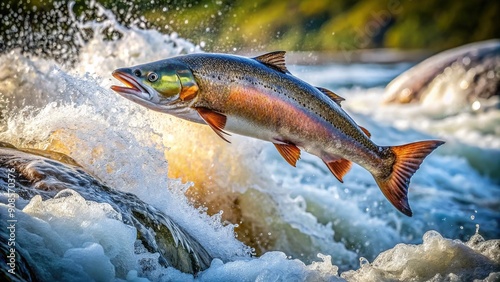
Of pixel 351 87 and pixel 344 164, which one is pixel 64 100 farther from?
pixel 351 87

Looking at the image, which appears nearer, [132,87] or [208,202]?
[132,87]

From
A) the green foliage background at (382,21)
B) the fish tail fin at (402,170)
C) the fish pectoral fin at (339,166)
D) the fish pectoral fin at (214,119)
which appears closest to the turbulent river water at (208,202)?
the fish tail fin at (402,170)

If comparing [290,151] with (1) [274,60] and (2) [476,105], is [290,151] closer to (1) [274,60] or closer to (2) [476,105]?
(1) [274,60]

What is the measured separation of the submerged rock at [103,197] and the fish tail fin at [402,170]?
1226mm

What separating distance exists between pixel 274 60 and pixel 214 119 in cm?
55

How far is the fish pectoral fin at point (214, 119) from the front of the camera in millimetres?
3771

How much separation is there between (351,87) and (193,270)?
68.0 feet

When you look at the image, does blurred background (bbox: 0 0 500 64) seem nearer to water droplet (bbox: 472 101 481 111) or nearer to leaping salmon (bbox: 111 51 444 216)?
water droplet (bbox: 472 101 481 111)

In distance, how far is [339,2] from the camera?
2452 inches

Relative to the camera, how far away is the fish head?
3.67 m

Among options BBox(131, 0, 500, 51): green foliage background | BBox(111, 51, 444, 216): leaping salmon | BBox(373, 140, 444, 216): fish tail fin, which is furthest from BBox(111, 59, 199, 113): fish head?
BBox(131, 0, 500, 51): green foliage background

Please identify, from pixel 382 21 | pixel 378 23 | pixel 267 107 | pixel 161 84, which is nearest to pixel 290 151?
pixel 267 107

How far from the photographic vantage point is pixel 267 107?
12.9 feet

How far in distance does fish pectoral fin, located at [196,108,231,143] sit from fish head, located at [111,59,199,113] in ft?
0.33
